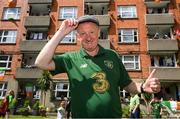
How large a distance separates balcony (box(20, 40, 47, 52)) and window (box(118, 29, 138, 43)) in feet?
29.4

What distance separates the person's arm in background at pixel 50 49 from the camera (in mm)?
3441

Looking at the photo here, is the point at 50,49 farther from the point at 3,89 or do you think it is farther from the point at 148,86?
the point at 3,89

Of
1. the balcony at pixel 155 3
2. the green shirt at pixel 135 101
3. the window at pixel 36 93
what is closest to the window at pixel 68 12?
the balcony at pixel 155 3

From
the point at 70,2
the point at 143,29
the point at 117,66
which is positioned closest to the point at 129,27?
the point at 143,29

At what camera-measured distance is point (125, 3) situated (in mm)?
35281

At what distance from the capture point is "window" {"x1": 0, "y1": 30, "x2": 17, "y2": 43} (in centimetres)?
3434

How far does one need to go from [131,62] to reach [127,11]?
6752mm

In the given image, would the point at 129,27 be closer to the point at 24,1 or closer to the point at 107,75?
the point at 24,1

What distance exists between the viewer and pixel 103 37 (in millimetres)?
34750

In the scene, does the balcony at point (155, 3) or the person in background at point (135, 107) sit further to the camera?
the balcony at point (155, 3)

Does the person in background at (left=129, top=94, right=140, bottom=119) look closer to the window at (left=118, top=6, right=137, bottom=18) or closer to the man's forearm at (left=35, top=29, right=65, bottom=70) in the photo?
the man's forearm at (left=35, top=29, right=65, bottom=70)

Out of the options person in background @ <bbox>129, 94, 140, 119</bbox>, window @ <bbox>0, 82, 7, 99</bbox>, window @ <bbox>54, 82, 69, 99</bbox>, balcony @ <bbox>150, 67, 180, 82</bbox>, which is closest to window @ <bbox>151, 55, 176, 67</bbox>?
balcony @ <bbox>150, 67, 180, 82</bbox>

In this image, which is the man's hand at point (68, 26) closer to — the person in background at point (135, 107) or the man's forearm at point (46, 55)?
the man's forearm at point (46, 55)

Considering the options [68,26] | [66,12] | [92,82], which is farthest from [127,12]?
[92,82]
